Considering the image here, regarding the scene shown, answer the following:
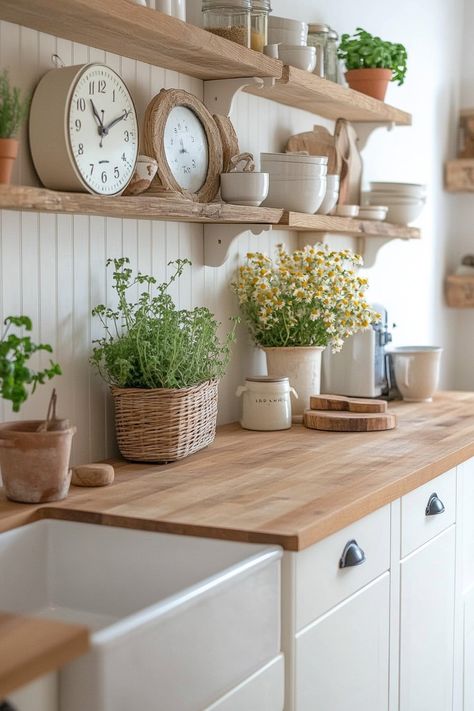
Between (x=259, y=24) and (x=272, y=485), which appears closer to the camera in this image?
(x=272, y=485)

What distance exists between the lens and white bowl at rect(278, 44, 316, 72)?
8.85 ft

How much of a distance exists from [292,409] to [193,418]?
0.67m

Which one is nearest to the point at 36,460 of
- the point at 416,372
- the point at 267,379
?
the point at 267,379

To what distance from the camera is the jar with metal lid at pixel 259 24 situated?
2480 millimetres

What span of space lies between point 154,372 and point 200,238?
0.57 metres

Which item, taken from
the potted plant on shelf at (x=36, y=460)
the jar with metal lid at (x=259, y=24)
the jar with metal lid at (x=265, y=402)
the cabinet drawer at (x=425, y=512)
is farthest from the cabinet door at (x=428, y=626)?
the jar with metal lid at (x=259, y=24)

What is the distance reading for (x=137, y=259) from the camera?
2400mm

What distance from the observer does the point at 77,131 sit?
78.6 inches

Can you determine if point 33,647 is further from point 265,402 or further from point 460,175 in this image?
point 460,175

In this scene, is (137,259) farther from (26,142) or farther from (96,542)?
(96,542)

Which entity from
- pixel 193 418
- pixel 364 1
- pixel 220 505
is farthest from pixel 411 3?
pixel 220 505

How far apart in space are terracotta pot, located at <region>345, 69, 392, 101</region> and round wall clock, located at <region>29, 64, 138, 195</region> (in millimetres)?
1328

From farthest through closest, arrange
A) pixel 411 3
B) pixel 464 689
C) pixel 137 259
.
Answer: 1. pixel 411 3
2. pixel 464 689
3. pixel 137 259

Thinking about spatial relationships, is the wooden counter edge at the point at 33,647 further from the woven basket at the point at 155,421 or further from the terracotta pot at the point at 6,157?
the woven basket at the point at 155,421
